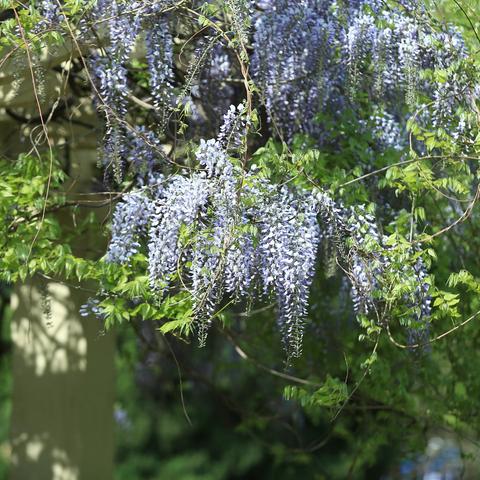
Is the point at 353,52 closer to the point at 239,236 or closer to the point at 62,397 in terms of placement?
the point at 239,236

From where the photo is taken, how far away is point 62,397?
17.6 feet

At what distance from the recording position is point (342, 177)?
151 inches

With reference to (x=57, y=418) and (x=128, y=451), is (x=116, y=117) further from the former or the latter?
(x=128, y=451)

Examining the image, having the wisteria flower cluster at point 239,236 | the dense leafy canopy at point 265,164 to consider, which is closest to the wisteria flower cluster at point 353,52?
the dense leafy canopy at point 265,164

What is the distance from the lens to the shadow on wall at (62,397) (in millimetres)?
5316

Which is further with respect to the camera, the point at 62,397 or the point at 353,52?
the point at 62,397

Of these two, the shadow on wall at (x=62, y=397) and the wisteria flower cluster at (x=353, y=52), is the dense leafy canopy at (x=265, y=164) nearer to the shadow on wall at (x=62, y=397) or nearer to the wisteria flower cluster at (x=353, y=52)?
the wisteria flower cluster at (x=353, y=52)

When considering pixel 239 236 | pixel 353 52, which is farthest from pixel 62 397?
pixel 353 52

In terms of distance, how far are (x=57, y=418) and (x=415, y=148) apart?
2324mm

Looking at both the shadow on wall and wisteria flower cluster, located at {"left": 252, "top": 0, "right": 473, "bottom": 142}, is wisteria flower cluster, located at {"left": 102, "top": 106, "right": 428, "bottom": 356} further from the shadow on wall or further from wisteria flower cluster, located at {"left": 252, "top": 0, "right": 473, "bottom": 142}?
the shadow on wall

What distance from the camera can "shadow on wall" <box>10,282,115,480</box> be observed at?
5316mm

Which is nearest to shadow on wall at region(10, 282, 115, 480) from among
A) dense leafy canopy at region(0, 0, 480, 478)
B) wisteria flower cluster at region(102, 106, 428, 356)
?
dense leafy canopy at region(0, 0, 480, 478)

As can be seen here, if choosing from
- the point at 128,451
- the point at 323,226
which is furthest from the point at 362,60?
the point at 128,451

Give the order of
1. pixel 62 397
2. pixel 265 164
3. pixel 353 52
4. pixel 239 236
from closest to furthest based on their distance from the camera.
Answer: pixel 239 236 < pixel 265 164 < pixel 353 52 < pixel 62 397
